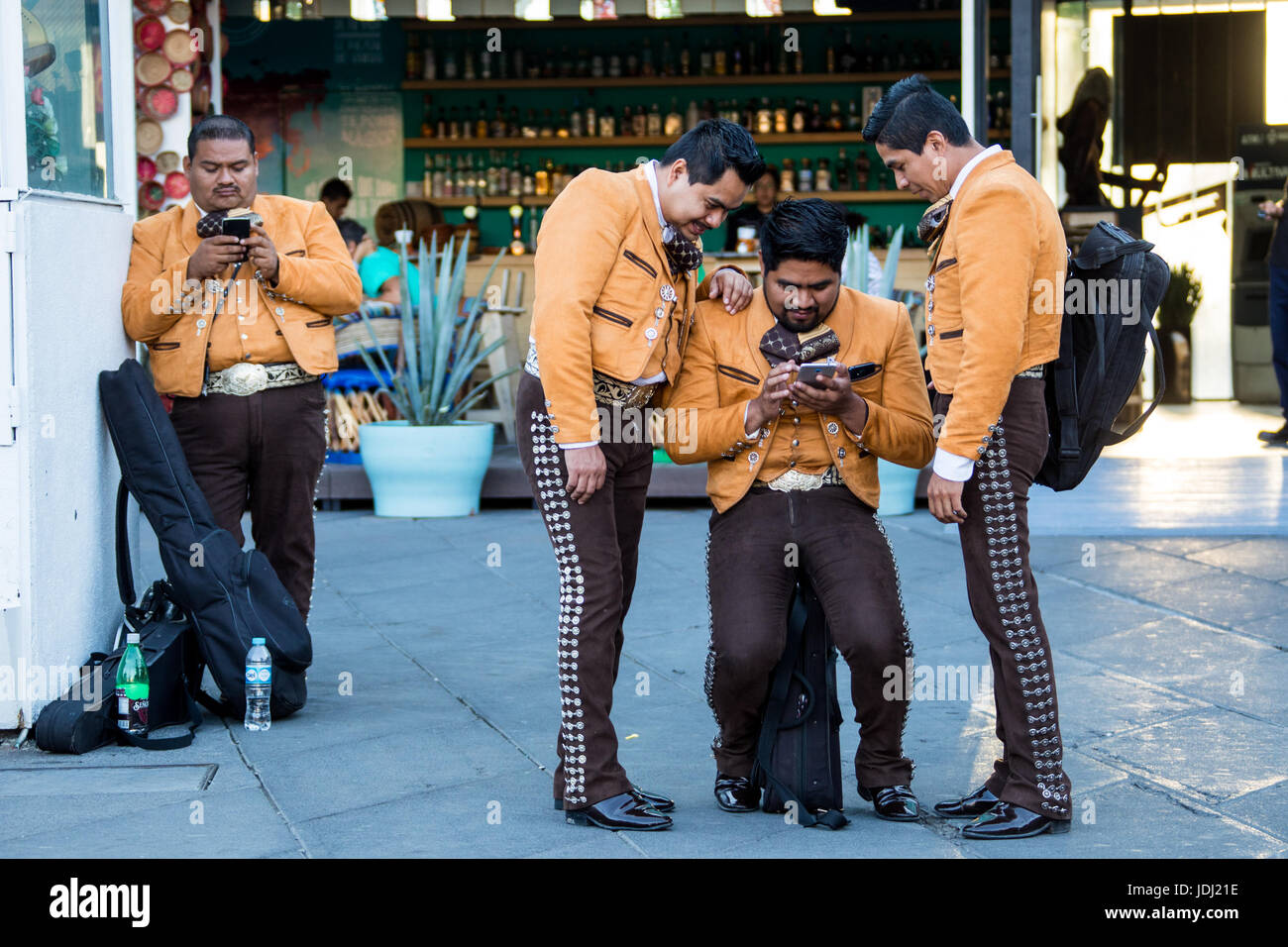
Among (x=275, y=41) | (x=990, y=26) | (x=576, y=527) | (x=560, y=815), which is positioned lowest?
(x=560, y=815)

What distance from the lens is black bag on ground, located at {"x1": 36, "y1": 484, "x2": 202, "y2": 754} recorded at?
13.7ft

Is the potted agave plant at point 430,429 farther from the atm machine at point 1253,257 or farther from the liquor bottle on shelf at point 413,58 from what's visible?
the atm machine at point 1253,257

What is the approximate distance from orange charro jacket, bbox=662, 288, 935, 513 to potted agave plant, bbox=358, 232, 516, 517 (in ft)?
13.5

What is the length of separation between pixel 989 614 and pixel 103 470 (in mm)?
2674

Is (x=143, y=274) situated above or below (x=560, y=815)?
above

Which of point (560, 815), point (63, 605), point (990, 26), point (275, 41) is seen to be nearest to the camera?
point (560, 815)

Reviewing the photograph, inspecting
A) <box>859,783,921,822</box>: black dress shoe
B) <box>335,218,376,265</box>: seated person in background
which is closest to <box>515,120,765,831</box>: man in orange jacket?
<box>859,783,921,822</box>: black dress shoe

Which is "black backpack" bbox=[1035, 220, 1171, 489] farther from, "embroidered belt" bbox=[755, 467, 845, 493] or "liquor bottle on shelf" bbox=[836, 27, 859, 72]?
"liquor bottle on shelf" bbox=[836, 27, 859, 72]

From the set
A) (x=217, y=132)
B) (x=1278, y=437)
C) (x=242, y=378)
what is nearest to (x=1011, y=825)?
(x=242, y=378)

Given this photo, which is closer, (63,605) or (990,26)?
(63,605)

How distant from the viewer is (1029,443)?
3.49 meters

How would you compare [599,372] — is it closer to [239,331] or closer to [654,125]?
[239,331]

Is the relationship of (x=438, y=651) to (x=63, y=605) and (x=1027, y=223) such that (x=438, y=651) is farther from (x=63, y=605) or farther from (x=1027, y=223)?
(x=1027, y=223)
